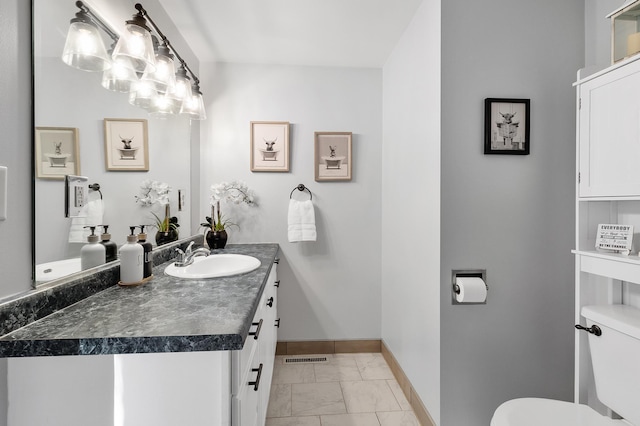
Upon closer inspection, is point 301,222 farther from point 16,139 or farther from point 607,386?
point 607,386

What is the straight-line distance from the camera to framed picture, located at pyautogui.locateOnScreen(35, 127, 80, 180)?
3.13ft

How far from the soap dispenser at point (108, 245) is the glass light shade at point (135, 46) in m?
0.73

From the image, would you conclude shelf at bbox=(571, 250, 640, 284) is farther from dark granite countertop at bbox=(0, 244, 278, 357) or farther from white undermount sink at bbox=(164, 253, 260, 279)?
white undermount sink at bbox=(164, 253, 260, 279)

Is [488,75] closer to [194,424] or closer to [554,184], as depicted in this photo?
[554,184]

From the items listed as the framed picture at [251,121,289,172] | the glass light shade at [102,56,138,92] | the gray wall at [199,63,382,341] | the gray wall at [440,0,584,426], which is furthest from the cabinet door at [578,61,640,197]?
the glass light shade at [102,56,138,92]

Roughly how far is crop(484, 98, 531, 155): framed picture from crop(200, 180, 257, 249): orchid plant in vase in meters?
1.74

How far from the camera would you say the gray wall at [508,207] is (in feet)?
4.96

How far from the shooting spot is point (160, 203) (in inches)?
69.7

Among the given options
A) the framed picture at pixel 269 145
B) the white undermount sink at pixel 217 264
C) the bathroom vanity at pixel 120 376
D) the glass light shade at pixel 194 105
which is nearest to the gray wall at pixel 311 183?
the framed picture at pixel 269 145

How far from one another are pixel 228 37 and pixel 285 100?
0.61 m

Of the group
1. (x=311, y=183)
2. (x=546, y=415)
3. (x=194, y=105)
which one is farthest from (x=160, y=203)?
(x=546, y=415)

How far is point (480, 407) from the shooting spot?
1.52 m

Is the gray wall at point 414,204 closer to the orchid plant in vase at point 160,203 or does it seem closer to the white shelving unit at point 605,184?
the white shelving unit at point 605,184

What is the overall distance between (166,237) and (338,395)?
1.53 m
